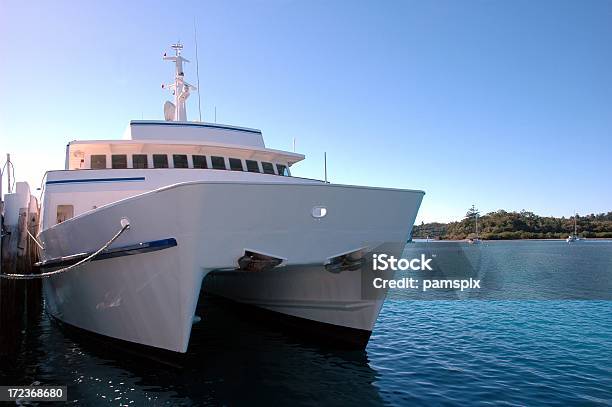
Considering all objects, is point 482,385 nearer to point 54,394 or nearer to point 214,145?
point 54,394

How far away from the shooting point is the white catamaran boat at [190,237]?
6.25 meters

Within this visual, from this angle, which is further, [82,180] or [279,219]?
[82,180]

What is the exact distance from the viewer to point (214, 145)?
1041 cm

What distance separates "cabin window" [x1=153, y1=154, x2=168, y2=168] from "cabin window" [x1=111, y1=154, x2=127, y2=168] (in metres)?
0.68

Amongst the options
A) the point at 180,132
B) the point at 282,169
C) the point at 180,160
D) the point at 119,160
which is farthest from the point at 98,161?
the point at 282,169

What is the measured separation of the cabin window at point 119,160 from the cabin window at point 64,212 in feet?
5.46

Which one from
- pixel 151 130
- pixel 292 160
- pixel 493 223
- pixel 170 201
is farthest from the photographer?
pixel 493 223

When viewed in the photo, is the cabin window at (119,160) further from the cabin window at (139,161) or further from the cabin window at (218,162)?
the cabin window at (218,162)

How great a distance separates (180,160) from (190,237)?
4.84m

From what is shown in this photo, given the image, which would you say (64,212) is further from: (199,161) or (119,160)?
(199,161)

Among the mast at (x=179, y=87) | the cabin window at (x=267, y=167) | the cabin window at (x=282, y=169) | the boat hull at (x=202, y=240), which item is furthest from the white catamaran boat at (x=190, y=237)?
the mast at (x=179, y=87)

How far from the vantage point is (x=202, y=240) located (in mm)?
6180

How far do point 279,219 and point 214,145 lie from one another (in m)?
4.44

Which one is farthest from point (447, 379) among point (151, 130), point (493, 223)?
point (493, 223)
